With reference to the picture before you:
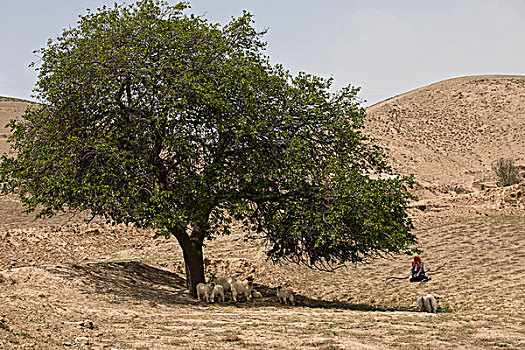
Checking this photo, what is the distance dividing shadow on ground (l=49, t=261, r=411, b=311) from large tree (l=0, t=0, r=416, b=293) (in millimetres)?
1982

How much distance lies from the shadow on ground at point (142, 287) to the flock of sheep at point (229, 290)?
25 centimetres

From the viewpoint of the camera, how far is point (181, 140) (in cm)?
1348

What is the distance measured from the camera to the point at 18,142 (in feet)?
48.3

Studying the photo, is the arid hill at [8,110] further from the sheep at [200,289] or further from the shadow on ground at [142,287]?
the sheep at [200,289]

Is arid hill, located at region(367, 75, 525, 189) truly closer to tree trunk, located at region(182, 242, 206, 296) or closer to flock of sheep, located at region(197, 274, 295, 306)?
flock of sheep, located at region(197, 274, 295, 306)

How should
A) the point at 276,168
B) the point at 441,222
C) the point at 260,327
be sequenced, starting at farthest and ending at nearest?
the point at 441,222 < the point at 276,168 < the point at 260,327

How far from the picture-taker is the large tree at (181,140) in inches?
522

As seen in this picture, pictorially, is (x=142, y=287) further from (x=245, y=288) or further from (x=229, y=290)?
(x=245, y=288)

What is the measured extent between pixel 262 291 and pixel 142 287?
4167mm

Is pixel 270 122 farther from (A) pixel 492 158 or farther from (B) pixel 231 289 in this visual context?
(A) pixel 492 158

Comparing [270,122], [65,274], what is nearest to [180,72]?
[270,122]

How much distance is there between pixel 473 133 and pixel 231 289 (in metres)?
58.8

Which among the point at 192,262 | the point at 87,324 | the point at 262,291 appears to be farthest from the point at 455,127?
the point at 87,324

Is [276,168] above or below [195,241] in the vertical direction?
above
